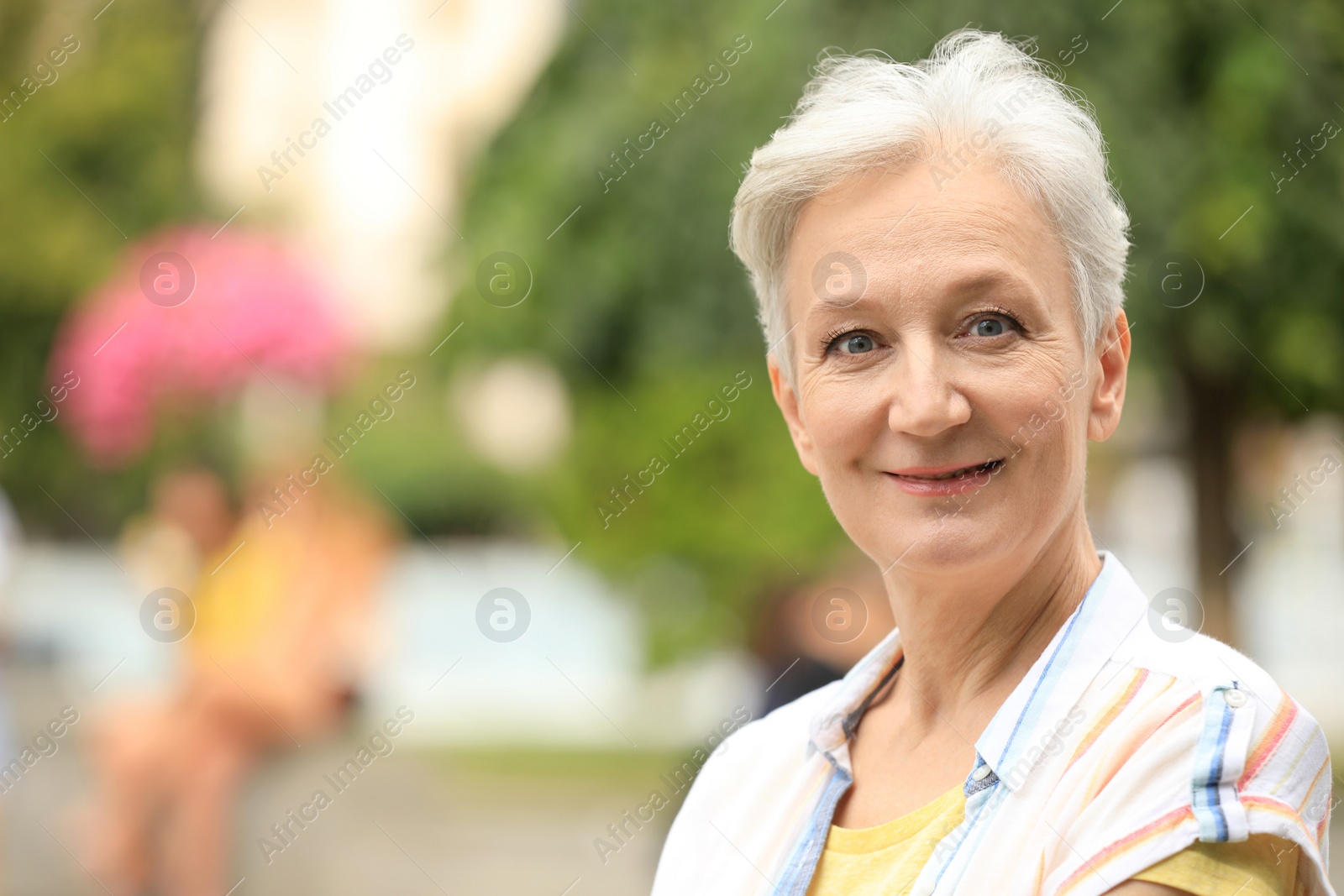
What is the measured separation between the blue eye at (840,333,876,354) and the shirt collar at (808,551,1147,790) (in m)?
0.36

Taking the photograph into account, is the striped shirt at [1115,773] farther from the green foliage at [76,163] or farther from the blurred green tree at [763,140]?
the green foliage at [76,163]

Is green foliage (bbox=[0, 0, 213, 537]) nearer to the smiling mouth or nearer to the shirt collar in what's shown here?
the smiling mouth

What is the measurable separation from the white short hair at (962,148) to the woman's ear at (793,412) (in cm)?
12

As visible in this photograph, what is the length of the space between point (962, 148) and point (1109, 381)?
1.09ft

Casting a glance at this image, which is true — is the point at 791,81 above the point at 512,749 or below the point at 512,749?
above

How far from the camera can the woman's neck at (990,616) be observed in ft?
4.97

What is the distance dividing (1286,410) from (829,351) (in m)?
5.82

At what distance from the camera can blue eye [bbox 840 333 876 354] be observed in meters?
1.50

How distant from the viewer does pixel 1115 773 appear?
49.1 inches

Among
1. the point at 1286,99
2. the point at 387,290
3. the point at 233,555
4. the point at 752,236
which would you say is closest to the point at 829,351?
the point at 752,236

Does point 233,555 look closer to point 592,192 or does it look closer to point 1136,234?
point 592,192

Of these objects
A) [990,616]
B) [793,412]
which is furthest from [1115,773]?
[793,412]

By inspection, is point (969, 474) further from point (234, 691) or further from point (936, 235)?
point (234, 691)

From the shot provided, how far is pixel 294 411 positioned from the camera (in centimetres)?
729
